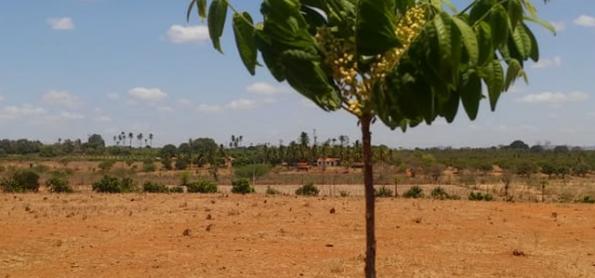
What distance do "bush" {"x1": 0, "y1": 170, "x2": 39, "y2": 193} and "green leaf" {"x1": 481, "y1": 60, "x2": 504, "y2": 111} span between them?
32591 mm

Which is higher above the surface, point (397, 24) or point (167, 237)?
point (397, 24)

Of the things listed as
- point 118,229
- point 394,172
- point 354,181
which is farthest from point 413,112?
point 394,172

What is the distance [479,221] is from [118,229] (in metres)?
10.3

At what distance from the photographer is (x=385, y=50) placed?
7.45ft

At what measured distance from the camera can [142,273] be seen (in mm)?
11227

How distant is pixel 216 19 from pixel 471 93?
963 mm

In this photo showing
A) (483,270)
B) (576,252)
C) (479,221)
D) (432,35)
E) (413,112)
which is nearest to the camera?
(432,35)

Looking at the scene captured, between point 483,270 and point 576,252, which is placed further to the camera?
point 576,252

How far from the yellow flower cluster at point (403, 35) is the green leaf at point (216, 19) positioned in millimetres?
588

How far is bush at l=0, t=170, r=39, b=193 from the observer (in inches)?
1266

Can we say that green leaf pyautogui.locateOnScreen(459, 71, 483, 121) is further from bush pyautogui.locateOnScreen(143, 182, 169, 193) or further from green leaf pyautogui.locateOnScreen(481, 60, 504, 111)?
bush pyautogui.locateOnScreen(143, 182, 169, 193)

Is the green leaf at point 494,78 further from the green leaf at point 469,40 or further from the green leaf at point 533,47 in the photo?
the green leaf at point 533,47

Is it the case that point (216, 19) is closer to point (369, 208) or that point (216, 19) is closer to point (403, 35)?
point (403, 35)

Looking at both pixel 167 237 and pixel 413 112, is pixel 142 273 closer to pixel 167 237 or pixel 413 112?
pixel 167 237
